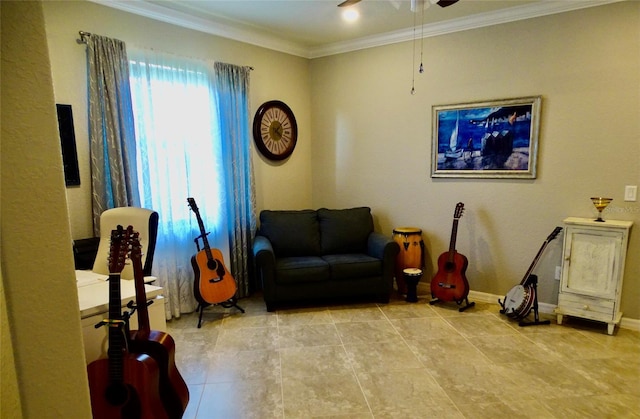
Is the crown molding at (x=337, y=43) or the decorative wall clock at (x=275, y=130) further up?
the crown molding at (x=337, y=43)

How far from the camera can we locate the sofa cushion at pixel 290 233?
3879mm

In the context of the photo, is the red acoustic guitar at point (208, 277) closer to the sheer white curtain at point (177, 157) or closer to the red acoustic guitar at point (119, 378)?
the sheer white curtain at point (177, 157)

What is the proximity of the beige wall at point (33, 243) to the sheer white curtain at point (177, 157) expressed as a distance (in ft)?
8.48

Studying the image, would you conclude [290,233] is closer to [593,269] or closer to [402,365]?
[402,365]

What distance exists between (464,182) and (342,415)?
2.60m

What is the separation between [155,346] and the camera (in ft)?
5.90

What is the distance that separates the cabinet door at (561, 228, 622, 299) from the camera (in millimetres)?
2869

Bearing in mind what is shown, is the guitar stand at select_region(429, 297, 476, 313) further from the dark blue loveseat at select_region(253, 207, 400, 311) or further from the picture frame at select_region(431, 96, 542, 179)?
the picture frame at select_region(431, 96, 542, 179)

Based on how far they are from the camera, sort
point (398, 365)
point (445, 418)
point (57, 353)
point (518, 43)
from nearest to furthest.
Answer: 1. point (57, 353)
2. point (445, 418)
3. point (398, 365)
4. point (518, 43)

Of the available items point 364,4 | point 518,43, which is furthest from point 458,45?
point 364,4

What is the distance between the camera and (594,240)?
2.93 meters

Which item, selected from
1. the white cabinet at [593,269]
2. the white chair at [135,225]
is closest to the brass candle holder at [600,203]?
the white cabinet at [593,269]

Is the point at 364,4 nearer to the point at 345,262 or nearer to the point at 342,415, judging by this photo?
the point at 345,262

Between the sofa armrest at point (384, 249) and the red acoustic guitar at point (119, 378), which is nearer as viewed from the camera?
the red acoustic guitar at point (119, 378)
